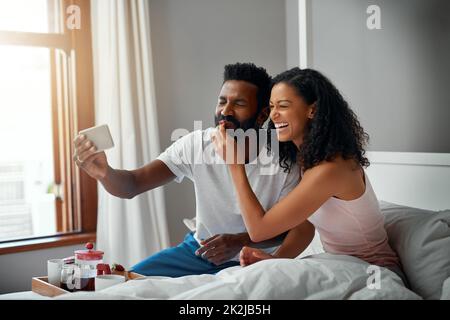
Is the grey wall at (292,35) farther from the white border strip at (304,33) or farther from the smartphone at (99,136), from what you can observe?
the smartphone at (99,136)

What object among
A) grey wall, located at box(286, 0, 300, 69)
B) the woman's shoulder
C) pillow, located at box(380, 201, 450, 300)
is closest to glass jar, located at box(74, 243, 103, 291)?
the woman's shoulder

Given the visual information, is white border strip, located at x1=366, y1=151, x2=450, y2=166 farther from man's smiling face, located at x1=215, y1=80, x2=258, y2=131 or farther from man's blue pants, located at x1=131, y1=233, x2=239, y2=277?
man's blue pants, located at x1=131, y1=233, x2=239, y2=277

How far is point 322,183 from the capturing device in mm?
1520

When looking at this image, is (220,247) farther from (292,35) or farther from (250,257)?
(292,35)

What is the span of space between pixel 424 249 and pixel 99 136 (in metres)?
0.93

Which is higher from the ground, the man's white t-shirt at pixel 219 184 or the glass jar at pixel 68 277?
the man's white t-shirt at pixel 219 184

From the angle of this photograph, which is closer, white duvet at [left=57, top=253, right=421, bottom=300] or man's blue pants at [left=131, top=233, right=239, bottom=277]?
white duvet at [left=57, top=253, right=421, bottom=300]

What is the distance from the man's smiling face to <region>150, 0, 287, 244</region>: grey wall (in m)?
0.93

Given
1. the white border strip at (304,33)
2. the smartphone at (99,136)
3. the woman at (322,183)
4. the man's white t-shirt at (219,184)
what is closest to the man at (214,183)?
the man's white t-shirt at (219,184)

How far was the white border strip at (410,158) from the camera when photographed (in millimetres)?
1861

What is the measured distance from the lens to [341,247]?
5.28ft

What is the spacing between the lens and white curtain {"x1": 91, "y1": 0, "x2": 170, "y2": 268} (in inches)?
102

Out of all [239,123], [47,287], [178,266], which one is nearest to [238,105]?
[239,123]

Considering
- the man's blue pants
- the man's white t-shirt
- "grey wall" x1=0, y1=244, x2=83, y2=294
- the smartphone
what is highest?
the smartphone
